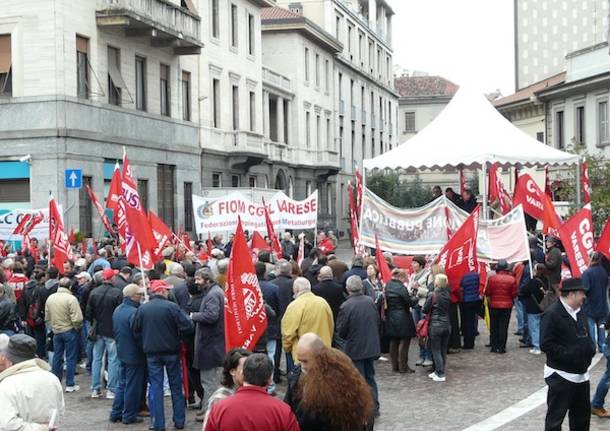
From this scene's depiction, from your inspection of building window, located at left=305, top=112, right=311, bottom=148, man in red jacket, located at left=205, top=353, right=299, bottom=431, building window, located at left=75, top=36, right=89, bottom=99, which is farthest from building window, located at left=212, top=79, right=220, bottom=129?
man in red jacket, located at left=205, top=353, right=299, bottom=431

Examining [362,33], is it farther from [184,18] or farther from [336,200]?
[184,18]

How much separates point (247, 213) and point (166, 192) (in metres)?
13.5

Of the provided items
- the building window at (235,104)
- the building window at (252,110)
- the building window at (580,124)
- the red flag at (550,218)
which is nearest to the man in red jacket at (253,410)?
the red flag at (550,218)

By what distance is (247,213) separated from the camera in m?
20.7

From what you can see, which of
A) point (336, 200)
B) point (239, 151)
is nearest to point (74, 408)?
point (239, 151)

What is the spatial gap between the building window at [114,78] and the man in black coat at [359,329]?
798 inches

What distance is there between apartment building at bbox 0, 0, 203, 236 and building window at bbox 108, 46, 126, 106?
33 millimetres

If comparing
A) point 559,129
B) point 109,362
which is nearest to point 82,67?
point 109,362

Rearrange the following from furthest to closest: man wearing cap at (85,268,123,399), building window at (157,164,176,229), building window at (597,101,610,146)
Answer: building window at (597,101,610,146) → building window at (157,164,176,229) → man wearing cap at (85,268,123,399)

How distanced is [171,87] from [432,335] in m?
23.0

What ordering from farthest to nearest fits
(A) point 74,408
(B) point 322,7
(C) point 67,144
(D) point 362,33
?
(D) point 362,33, (B) point 322,7, (C) point 67,144, (A) point 74,408

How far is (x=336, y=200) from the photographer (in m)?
62.2

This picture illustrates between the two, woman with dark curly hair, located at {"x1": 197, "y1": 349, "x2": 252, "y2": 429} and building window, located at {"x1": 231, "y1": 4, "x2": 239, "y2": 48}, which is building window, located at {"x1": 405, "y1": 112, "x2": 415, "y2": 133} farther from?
woman with dark curly hair, located at {"x1": 197, "y1": 349, "x2": 252, "y2": 429}

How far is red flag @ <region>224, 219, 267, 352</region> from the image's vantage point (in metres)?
8.86
